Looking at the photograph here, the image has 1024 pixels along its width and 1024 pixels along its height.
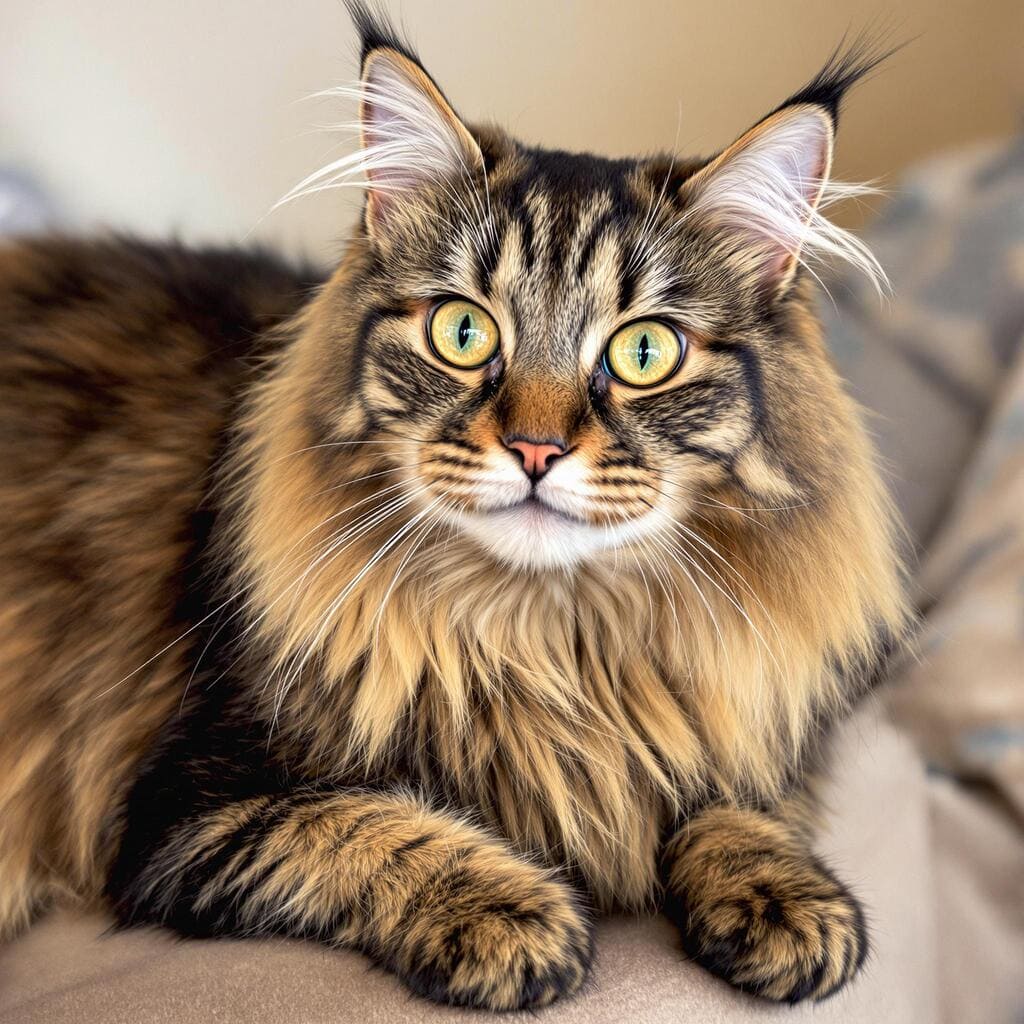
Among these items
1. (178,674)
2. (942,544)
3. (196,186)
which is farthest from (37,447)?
(942,544)

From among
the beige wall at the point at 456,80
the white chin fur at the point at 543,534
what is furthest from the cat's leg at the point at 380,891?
the beige wall at the point at 456,80

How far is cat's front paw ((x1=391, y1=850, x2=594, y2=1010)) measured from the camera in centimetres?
84

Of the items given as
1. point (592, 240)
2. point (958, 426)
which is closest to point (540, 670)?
point (592, 240)

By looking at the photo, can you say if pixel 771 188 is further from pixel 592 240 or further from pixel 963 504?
pixel 963 504

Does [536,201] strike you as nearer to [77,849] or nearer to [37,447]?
[37,447]

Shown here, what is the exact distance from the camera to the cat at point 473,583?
3.13 feet

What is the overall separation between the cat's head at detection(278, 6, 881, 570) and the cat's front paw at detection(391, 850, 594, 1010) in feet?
1.03

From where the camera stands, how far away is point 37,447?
1.24m

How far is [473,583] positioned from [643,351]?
12.3 inches

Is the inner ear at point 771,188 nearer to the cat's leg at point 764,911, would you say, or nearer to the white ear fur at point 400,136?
the white ear fur at point 400,136

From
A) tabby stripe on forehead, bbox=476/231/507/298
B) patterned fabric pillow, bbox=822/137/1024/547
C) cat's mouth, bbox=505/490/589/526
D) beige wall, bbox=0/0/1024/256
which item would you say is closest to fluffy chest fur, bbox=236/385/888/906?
cat's mouth, bbox=505/490/589/526

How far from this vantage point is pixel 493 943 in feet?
2.81

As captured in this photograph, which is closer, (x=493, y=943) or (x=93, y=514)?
(x=493, y=943)

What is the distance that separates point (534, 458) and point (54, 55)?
4.88ft
